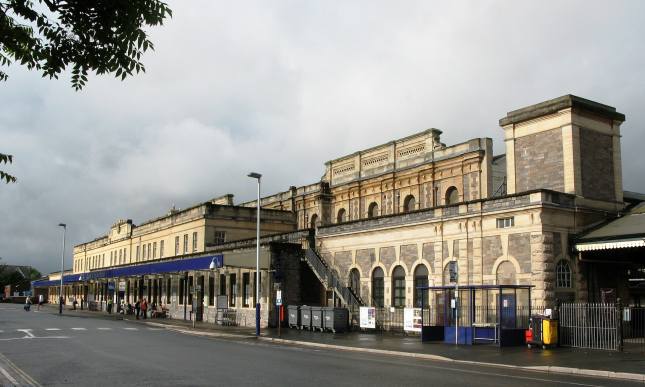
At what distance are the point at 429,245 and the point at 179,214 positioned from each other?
1229 inches

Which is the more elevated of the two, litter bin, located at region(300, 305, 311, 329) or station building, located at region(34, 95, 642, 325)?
station building, located at region(34, 95, 642, 325)

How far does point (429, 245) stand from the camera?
32312 millimetres

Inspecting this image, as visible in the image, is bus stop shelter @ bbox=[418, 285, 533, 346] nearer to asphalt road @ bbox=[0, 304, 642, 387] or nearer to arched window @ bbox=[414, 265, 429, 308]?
arched window @ bbox=[414, 265, 429, 308]

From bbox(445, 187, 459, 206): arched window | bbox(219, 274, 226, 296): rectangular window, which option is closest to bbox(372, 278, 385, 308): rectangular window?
bbox(445, 187, 459, 206): arched window

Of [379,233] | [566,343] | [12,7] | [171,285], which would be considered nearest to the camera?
[12,7]

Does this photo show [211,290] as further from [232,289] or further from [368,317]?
[368,317]

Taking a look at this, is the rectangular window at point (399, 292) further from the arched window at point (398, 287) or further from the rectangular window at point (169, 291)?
the rectangular window at point (169, 291)

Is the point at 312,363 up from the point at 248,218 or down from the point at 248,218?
down

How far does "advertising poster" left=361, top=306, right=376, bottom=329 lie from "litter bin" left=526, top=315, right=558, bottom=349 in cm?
1023

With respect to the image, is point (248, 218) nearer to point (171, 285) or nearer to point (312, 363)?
point (171, 285)

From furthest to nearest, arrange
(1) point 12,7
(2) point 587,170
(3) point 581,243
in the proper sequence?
1. (2) point 587,170
2. (3) point 581,243
3. (1) point 12,7

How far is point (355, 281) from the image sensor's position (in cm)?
3725

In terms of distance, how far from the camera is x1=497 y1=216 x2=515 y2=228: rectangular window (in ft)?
92.9

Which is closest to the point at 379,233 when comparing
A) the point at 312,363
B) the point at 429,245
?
the point at 429,245
